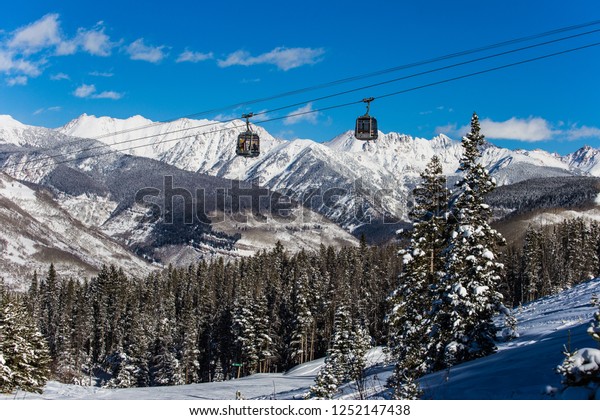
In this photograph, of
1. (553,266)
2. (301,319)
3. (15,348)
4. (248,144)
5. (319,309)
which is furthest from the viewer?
(553,266)

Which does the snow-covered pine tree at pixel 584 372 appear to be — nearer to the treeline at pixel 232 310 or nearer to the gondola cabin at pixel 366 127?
the gondola cabin at pixel 366 127

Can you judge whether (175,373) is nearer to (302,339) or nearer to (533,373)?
(302,339)

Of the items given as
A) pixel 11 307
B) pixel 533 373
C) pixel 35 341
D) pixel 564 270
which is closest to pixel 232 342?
pixel 35 341

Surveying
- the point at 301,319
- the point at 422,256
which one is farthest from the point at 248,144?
the point at 301,319

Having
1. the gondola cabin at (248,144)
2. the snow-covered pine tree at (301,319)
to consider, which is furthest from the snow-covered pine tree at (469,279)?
the snow-covered pine tree at (301,319)

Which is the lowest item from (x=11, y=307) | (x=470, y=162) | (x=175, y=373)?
(x=175, y=373)

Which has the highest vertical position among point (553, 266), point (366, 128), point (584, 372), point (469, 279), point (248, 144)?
point (248, 144)

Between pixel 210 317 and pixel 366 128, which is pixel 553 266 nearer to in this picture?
pixel 210 317
